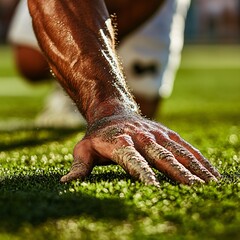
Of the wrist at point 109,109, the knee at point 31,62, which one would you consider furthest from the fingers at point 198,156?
the knee at point 31,62

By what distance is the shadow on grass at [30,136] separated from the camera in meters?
2.71

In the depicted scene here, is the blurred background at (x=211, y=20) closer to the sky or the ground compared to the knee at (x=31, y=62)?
closer to the ground

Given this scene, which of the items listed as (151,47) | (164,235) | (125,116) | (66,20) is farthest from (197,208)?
(151,47)

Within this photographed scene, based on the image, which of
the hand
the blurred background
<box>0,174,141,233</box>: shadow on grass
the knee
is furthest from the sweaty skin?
the blurred background

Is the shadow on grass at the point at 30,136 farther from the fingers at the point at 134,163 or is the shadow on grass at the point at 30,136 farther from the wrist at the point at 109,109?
the fingers at the point at 134,163

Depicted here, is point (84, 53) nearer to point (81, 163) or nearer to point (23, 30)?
point (81, 163)

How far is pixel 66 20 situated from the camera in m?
1.95

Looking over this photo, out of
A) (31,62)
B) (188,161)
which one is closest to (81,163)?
(188,161)

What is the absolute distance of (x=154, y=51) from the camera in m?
3.85

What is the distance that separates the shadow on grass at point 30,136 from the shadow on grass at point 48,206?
0.98 m

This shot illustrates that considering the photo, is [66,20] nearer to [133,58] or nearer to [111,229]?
[111,229]

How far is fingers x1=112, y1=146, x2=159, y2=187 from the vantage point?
158 cm

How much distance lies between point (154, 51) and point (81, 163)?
2.23m

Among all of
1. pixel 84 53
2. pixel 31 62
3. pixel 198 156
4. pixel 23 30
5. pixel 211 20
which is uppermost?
pixel 84 53
